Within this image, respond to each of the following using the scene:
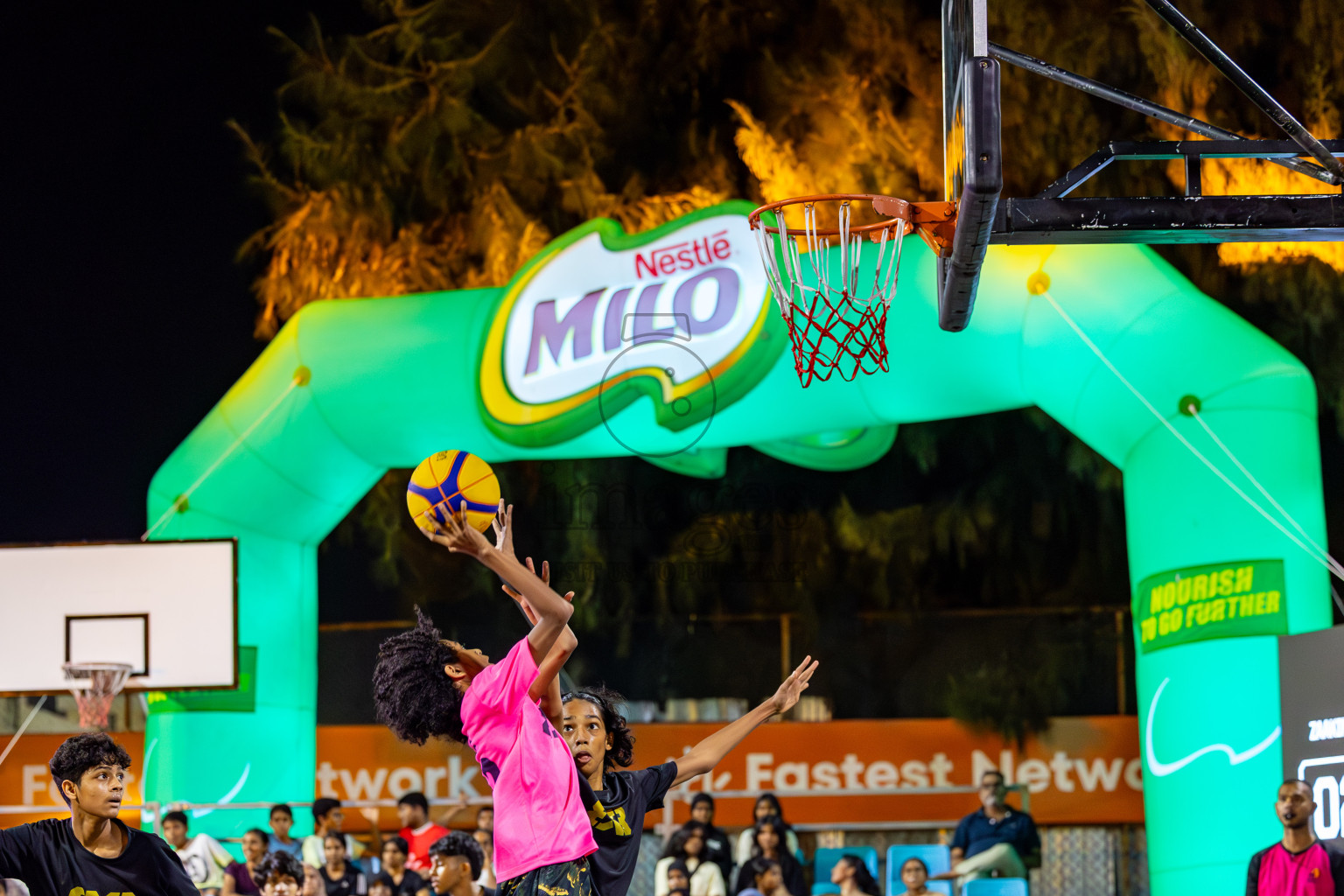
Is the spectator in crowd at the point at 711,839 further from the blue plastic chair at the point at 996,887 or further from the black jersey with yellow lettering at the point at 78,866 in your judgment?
the black jersey with yellow lettering at the point at 78,866

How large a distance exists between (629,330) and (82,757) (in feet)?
27.0

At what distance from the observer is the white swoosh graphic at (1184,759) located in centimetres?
984

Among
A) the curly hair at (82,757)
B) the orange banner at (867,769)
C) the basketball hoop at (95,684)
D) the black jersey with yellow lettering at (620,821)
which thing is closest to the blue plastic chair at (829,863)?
the orange banner at (867,769)

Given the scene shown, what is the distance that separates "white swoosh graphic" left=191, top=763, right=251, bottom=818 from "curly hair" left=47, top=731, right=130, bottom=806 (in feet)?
26.7

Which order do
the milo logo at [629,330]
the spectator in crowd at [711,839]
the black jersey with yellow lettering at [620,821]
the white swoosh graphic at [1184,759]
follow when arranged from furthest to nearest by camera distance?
the milo logo at [629,330] < the spectator in crowd at [711,839] < the white swoosh graphic at [1184,759] < the black jersey with yellow lettering at [620,821]

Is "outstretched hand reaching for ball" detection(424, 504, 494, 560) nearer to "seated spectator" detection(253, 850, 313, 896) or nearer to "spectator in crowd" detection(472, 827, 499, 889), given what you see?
"seated spectator" detection(253, 850, 313, 896)

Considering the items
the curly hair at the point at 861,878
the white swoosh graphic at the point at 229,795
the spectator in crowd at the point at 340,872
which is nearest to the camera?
the curly hair at the point at 861,878

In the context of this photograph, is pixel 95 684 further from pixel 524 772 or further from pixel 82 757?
pixel 524 772

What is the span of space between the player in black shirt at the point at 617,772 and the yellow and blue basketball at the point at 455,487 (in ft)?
2.64

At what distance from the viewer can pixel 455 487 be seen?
5.62m

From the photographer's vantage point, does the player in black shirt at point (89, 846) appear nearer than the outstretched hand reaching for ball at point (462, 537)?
No

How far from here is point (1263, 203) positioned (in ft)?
20.7

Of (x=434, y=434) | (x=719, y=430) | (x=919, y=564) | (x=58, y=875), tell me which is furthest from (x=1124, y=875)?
(x=58, y=875)

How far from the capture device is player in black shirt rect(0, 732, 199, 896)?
15.1ft
